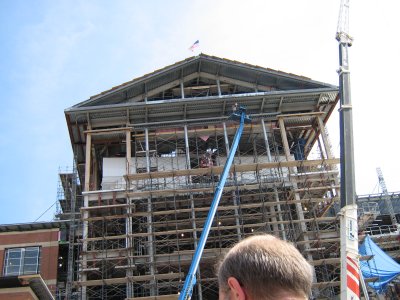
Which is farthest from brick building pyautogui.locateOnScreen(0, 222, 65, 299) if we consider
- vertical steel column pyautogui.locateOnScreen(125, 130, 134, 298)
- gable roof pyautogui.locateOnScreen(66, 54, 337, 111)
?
gable roof pyautogui.locateOnScreen(66, 54, 337, 111)

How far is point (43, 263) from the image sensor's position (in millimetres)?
38750

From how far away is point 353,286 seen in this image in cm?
1113

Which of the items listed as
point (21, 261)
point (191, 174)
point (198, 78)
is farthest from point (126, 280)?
point (198, 78)

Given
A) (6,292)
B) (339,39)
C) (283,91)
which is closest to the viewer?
(339,39)

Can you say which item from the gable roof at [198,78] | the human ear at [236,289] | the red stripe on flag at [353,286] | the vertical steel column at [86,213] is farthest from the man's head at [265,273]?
the gable roof at [198,78]

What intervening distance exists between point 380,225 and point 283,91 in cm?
1598

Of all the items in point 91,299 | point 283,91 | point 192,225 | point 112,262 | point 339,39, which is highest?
point 283,91

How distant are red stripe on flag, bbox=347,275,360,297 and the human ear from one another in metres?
9.35

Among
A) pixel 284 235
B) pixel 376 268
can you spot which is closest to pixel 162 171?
pixel 284 235

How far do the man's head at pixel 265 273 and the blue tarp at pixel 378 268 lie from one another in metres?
31.8

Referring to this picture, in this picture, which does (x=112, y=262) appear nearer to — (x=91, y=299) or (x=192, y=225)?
(x=91, y=299)

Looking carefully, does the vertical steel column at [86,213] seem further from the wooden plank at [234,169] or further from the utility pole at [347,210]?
the utility pole at [347,210]

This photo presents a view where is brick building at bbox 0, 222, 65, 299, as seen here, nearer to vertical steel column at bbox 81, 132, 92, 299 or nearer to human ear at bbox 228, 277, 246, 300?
vertical steel column at bbox 81, 132, 92, 299

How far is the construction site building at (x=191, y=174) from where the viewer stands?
33.4 meters
